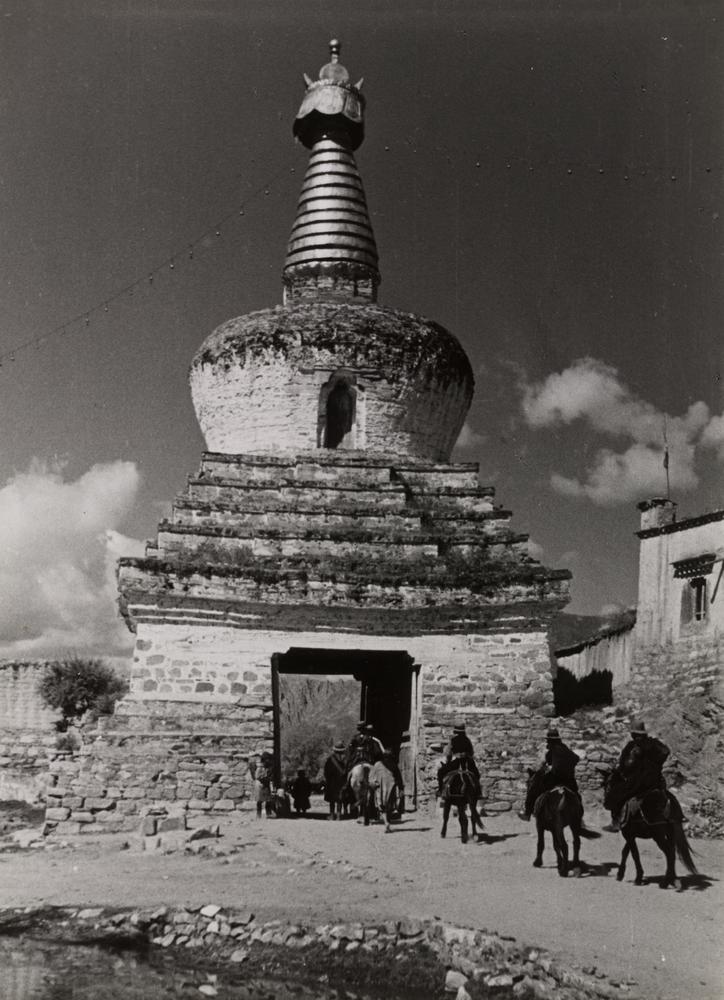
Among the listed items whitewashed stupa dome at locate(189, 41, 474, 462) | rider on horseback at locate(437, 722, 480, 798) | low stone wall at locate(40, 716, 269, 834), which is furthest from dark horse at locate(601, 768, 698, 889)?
whitewashed stupa dome at locate(189, 41, 474, 462)

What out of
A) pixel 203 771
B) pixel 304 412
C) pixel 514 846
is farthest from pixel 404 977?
pixel 304 412

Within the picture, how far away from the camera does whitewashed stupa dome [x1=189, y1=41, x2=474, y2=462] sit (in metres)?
22.3

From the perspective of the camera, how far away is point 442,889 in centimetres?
1102

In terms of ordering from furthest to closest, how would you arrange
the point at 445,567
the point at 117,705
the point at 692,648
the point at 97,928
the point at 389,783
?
the point at 692,648
the point at 445,567
the point at 117,705
the point at 389,783
the point at 97,928

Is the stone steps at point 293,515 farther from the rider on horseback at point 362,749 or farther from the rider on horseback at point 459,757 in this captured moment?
the rider on horseback at point 459,757

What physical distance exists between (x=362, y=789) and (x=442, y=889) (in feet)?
18.6

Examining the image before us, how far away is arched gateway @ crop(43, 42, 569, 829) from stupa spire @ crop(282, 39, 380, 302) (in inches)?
3.2

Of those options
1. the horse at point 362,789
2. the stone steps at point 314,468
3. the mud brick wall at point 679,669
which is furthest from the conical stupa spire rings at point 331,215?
the mud brick wall at point 679,669

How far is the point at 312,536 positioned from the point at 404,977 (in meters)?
11.4

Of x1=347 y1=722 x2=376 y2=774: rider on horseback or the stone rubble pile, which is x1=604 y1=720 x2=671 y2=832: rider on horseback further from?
x1=347 y1=722 x2=376 y2=774: rider on horseback

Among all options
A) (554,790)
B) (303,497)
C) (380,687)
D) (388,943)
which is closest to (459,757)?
(554,790)

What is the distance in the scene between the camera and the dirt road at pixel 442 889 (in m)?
8.73

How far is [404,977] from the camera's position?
8.70 meters

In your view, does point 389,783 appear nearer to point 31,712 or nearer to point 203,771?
point 203,771
